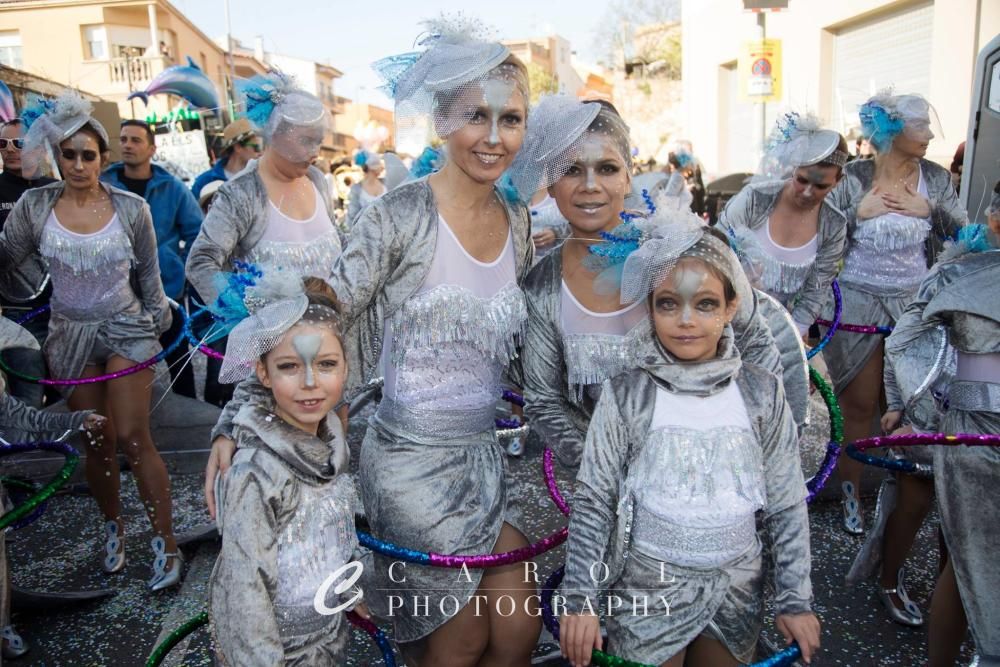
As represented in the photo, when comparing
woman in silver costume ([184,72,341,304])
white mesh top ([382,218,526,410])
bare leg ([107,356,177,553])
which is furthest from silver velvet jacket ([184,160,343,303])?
white mesh top ([382,218,526,410])

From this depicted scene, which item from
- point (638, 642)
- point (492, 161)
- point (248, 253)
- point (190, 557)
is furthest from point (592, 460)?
point (190, 557)

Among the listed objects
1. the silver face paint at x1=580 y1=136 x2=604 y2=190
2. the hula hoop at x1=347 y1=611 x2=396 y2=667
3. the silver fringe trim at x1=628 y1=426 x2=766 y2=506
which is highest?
the silver face paint at x1=580 y1=136 x2=604 y2=190

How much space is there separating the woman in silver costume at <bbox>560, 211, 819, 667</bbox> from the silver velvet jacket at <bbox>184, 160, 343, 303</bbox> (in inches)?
96.5

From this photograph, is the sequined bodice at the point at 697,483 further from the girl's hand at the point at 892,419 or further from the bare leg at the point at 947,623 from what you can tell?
the girl's hand at the point at 892,419

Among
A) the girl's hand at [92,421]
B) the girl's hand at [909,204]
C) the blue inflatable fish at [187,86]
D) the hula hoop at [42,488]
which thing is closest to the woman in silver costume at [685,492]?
the hula hoop at [42,488]

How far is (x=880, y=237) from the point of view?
4.39 metres

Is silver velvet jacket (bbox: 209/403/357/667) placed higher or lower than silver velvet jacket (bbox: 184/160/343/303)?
lower

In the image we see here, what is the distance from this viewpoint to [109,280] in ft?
13.5

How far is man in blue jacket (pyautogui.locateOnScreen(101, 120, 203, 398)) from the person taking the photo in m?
5.74

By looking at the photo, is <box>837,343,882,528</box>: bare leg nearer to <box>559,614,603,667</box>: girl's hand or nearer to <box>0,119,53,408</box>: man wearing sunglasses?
<box>559,614,603,667</box>: girl's hand

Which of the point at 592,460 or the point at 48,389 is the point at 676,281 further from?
the point at 48,389

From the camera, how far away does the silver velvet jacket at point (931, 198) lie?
4406 millimetres

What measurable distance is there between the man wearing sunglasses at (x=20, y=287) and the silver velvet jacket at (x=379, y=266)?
2726 millimetres

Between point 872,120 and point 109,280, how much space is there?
13.7 ft
